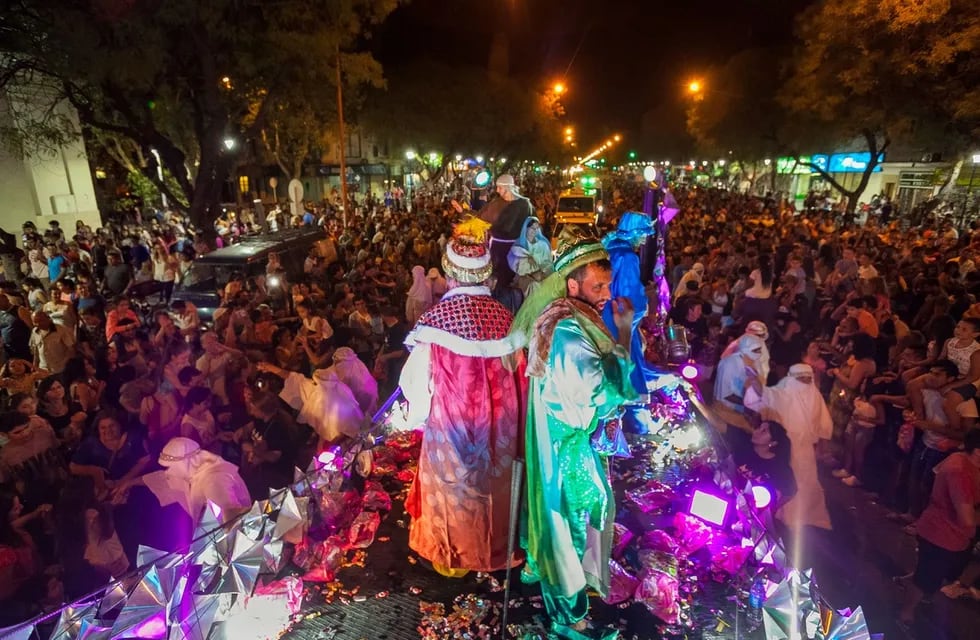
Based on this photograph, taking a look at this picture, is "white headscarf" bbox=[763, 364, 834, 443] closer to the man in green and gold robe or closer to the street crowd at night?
the street crowd at night

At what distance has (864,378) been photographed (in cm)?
661

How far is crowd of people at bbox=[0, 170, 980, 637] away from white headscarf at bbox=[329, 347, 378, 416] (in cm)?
2

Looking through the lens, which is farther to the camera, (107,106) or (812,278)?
(107,106)

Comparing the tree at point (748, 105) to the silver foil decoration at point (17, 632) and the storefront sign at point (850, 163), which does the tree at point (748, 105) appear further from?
the silver foil decoration at point (17, 632)

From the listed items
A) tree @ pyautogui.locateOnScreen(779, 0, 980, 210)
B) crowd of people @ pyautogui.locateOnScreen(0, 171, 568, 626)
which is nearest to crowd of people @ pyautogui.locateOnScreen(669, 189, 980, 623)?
crowd of people @ pyautogui.locateOnScreen(0, 171, 568, 626)

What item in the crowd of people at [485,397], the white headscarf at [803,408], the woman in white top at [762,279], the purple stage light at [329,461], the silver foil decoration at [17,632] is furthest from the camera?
the woman in white top at [762,279]

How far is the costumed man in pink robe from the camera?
12.5 ft

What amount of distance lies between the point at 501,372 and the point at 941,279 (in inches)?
350

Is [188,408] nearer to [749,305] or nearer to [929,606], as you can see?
[929,606]

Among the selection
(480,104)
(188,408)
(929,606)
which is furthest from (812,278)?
(480,104)

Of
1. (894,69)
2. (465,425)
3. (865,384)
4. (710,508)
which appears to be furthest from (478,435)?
(894,69)

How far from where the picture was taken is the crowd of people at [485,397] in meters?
3.59

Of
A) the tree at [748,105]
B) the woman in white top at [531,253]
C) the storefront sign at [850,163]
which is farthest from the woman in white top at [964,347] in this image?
the storefront sign at [850,163]

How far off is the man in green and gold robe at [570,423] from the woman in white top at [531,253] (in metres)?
2.66
